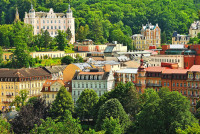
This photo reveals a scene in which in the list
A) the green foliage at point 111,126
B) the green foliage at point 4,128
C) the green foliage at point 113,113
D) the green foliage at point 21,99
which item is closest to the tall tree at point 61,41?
the green foliage at point 21,99

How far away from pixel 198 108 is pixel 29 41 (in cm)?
7763

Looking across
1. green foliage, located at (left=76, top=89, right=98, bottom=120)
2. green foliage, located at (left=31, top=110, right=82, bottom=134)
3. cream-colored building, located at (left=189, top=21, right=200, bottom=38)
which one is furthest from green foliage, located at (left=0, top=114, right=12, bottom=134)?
cream-colored building, located at (left=189, top=21, right=200, bottom=38)

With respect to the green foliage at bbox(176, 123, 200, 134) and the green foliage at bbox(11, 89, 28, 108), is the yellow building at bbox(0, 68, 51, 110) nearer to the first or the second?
the green foliage at bbox(11, 89, 28, 108)

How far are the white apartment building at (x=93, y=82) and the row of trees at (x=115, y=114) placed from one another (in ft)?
23.1

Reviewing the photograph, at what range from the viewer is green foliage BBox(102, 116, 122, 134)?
75375 millimetres

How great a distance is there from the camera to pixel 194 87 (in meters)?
91.6

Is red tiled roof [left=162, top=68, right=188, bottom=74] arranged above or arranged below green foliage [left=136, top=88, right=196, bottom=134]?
above

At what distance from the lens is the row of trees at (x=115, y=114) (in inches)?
2936

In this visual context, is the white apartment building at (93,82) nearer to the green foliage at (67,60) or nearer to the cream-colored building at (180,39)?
the green foliage at (67,60)

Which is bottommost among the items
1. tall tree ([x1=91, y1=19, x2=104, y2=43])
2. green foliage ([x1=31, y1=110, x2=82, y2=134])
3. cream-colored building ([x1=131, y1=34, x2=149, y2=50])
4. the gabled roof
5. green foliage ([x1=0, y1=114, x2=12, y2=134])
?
green foliage ([x1=0, y1=114, x2=12, y2=134])

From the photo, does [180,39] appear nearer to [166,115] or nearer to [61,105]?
[61,105]

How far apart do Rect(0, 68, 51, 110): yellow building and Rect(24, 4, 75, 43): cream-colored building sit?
5294 cm

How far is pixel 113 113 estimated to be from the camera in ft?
270

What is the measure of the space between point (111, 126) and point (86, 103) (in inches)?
655
